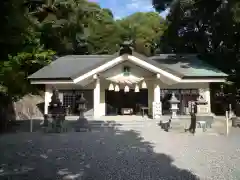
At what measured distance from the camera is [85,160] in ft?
23.9

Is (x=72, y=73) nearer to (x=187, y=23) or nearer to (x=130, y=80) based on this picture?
(x=130, y=80)

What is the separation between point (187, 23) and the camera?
76.6 feet

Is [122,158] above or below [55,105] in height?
below

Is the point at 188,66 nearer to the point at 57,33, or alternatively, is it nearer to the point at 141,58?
the point at 141,58

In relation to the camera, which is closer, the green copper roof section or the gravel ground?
the gravel ground

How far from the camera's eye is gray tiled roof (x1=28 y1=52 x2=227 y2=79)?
1812 cm

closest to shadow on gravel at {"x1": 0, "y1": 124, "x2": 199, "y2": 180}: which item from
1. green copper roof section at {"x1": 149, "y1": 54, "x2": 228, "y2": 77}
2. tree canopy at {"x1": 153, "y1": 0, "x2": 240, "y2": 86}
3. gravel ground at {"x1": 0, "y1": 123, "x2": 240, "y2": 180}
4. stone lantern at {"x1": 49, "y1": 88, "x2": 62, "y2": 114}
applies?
gravel ground at {"x1": 0, "y1": 123, "x2": 240, "y2": 180}

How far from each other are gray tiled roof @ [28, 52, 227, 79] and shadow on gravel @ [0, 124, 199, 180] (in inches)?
332

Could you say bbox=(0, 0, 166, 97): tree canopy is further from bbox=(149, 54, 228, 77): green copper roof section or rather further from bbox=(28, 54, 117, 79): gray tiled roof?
bbox=(149, 54, 228, 77): green copper roof section

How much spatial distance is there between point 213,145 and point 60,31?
21280mm

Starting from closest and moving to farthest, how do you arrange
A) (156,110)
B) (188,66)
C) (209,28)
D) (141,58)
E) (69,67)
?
(156,110) → (141,58) → (69,67) → (188,66) → (209,28)

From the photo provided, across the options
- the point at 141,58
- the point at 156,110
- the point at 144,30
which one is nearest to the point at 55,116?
the point at 156,110

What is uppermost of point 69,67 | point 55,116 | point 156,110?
point 69,67

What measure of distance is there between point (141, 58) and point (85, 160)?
11915 mm
